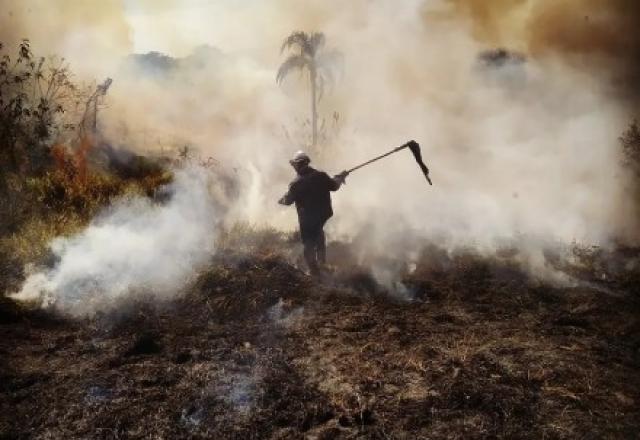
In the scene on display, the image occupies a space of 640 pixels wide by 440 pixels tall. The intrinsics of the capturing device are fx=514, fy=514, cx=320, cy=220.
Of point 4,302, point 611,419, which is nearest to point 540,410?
point 611,419

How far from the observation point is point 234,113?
20250 millimetres

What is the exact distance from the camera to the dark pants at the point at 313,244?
7.50 m

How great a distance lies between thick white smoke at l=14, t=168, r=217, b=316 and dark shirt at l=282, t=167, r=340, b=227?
1.53m

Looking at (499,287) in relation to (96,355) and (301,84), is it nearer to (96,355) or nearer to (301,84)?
(96,355)

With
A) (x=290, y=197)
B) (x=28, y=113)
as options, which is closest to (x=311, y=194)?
(x=290, y=197)

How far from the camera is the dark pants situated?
295 inches

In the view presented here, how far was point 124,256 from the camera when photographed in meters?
7.04

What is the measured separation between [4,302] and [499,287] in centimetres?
597

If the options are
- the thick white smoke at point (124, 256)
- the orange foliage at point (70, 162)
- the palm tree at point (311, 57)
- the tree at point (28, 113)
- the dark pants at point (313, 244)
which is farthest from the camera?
the palm tree at point (311, 57)

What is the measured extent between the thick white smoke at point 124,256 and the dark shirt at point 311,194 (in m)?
1.53

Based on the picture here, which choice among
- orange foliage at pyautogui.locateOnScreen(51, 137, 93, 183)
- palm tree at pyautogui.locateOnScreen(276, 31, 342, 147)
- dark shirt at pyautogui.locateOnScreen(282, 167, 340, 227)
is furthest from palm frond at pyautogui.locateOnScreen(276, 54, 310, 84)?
dark shirt at pyautogui.locateOnScreen(282, 167, 340, 227)

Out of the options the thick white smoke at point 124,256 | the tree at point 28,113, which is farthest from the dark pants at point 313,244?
the tree at point 28,113

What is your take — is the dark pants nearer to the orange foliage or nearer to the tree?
the orange foliage

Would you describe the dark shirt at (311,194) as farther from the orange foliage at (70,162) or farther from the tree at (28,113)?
the tree at (28,113)
